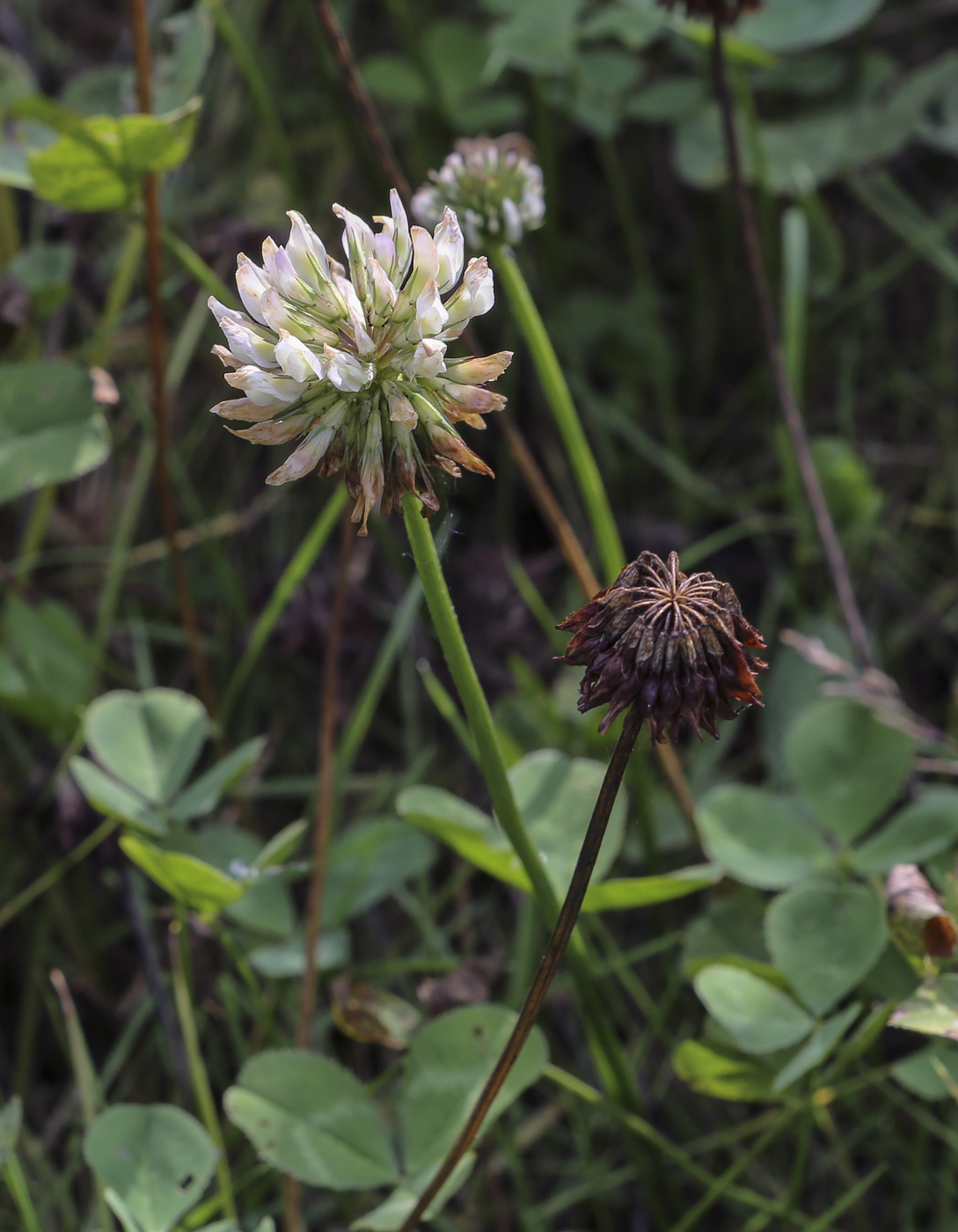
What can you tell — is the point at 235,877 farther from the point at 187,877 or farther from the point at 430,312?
the point at 430,312

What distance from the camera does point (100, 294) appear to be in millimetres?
2643

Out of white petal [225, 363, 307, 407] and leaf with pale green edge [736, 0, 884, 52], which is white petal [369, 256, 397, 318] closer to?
white petal [225, 363, 307, 407]

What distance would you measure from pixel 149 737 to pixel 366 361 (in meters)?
0.99

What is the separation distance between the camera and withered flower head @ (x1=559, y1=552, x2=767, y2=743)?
40.2 inches

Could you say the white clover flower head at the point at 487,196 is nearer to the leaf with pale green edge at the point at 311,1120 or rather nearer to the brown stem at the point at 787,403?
the brown stem at the point at 787,403

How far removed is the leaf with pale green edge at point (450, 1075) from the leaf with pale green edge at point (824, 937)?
1.13ft

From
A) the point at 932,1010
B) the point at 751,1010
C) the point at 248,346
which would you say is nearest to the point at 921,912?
the point at 932,1010

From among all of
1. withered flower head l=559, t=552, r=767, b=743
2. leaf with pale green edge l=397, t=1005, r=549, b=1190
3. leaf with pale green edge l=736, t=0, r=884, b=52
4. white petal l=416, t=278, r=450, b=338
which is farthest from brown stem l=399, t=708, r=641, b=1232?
leaf with pale green edge l=736, t=0, r=884, b=52

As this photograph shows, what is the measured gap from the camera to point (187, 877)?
1.54 m

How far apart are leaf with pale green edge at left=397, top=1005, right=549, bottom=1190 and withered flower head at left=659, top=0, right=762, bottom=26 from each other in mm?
1425

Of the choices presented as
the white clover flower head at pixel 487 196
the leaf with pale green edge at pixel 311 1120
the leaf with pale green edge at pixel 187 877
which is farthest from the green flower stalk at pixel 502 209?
the leaf with pale green edge at pixel 311 1120

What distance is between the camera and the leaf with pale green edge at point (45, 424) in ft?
6.40

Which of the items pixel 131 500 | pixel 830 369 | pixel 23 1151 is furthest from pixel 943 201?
pixel 23 1151

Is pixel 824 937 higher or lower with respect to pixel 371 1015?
lower
